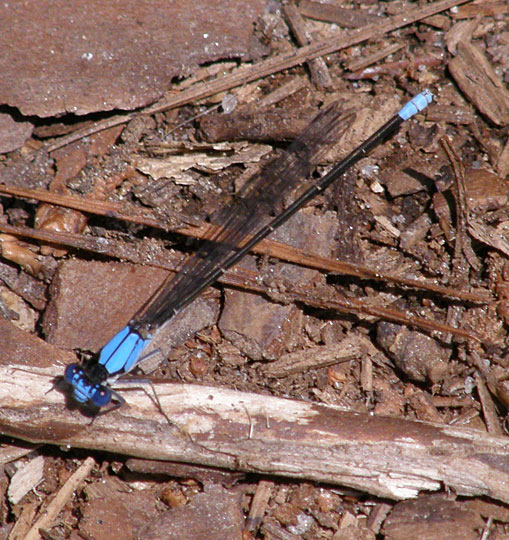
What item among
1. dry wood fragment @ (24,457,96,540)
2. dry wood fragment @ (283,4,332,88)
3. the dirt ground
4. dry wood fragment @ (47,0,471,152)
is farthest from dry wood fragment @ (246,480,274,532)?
dry wood fragment @ (283,4,332,88)

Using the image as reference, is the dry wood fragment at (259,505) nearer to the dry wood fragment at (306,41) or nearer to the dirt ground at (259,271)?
the dirt ground at (259,271)

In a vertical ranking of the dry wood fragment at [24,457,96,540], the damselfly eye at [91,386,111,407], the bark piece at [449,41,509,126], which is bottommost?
the dry wood fragment at [24,457,96,540]

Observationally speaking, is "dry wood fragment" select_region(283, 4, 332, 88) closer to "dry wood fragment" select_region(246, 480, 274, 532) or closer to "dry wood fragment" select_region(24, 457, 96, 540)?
"dry wood fragment" select_region(246, 480, 274, 532)

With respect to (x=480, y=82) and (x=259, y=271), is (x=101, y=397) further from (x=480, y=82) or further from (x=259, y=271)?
(x=480, y=82)

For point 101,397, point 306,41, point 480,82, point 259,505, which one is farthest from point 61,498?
point 480,82

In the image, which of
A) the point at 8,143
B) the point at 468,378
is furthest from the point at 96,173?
the point at 468,378

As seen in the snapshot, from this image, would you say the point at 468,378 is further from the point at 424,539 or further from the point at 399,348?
the point at 424,539

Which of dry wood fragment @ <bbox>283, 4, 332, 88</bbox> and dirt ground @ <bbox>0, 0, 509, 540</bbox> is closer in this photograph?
dirt ground @ <bbox>0, 0, 509, 540</bbox>

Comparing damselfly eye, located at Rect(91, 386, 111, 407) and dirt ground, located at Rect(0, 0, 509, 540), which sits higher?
dirt ground, located at Rect(0, 0, 509, 540)

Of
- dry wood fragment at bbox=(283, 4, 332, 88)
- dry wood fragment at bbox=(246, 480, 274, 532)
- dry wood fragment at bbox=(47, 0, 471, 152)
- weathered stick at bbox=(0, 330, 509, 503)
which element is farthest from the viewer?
dry wood fragment at bbox=(283, 4, 332, 88)
